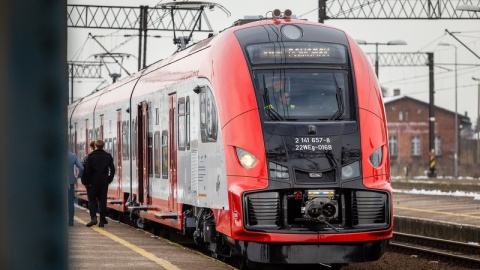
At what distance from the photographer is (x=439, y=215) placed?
25.5 meters

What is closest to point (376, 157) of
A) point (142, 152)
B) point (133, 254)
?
point (133, 254)

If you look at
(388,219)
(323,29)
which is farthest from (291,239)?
(323,29)

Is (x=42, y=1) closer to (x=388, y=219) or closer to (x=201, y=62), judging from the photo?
(x=388, y=219)

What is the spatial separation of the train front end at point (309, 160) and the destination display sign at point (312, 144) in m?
0.01

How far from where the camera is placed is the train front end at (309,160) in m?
11.1

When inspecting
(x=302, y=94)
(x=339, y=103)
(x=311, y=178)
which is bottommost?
(x=311, y=178)

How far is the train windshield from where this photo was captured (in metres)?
11.8

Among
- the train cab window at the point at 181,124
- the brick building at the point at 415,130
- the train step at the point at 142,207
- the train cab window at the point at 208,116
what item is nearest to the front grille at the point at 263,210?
the train cab window at the point at 208,116

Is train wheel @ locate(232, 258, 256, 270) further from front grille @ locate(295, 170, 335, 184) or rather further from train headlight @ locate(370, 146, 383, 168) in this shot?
train headlight @ locate(370, 146, 383, 168)

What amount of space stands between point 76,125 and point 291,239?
896 inches

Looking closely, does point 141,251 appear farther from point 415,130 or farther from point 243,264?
point 415,130

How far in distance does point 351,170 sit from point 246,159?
124cm

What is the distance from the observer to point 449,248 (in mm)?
18625

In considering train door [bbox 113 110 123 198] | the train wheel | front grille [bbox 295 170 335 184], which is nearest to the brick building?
train door [bbox 113 110 123 198]
